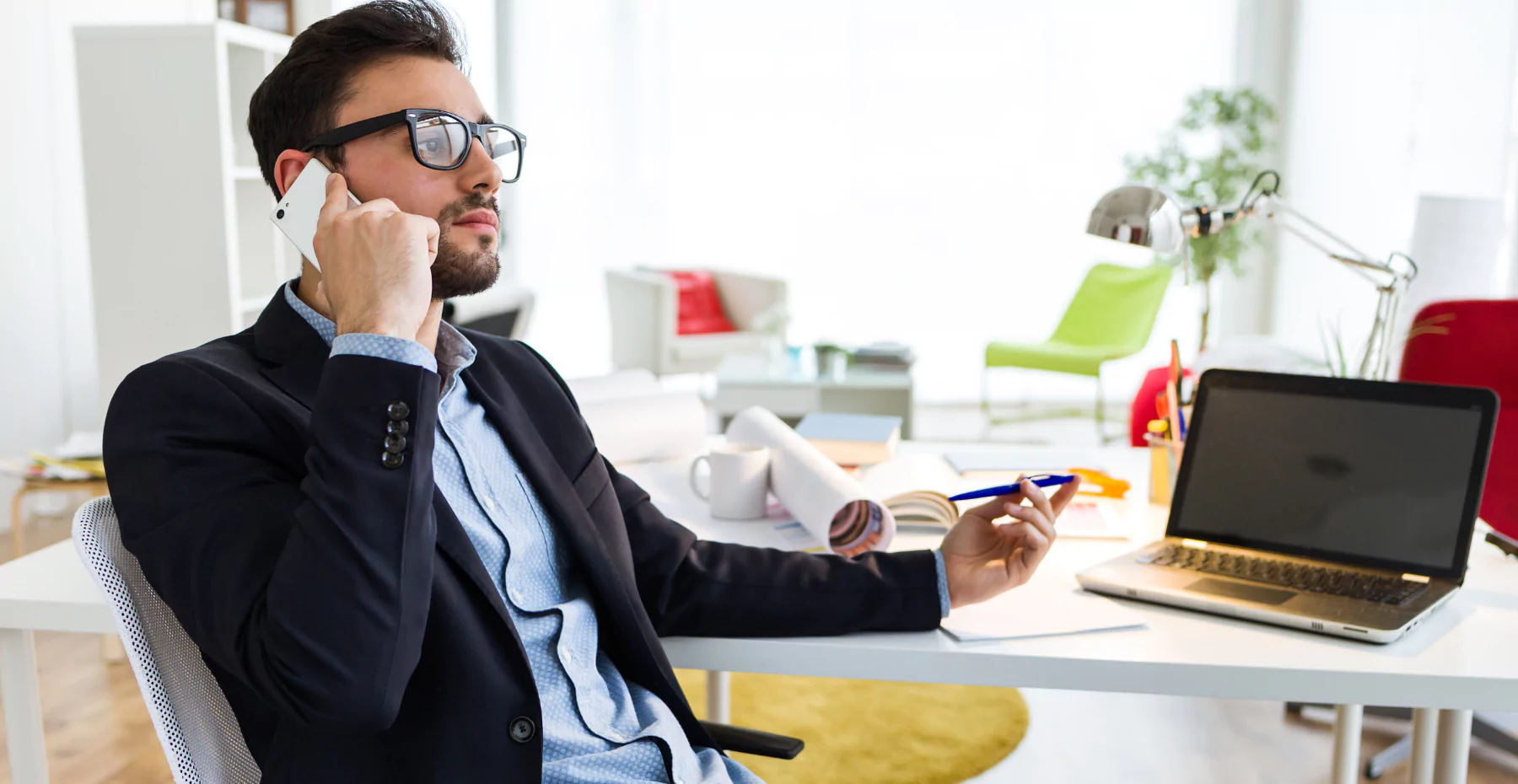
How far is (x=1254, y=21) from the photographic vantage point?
726 centimetres

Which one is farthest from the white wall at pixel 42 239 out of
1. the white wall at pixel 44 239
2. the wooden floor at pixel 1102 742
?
the wooden floor at pixel 1102 742

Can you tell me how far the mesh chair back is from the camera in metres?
0.99

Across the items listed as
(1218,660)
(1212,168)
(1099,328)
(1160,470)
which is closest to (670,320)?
(1099,328)

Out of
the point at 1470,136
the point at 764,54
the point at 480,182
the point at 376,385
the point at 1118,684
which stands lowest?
the point at 1118,684

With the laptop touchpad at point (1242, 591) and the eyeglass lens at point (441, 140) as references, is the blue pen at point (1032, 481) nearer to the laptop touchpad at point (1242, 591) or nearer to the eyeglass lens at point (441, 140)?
the laptop touchpad at point (1242, 591)

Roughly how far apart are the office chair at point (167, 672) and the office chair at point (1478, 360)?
2.47 m

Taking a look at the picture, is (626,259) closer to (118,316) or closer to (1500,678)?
(118,316)

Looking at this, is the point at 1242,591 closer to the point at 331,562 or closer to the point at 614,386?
the point at 331,562

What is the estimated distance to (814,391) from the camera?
455 cm

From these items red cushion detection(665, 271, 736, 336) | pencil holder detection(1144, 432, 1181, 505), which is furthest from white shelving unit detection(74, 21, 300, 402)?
red cushion detection(665, 271, 736, 336)

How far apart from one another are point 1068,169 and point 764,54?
2005 millimetres

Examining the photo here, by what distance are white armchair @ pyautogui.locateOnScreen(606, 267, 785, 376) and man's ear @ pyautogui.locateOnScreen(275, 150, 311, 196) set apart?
15.7ft

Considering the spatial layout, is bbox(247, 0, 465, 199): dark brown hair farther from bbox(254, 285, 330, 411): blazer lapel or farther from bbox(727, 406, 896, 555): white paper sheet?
bbox(727, 406, 896, 555): white paper sheet

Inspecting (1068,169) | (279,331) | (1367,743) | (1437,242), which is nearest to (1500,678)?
(279,331)
